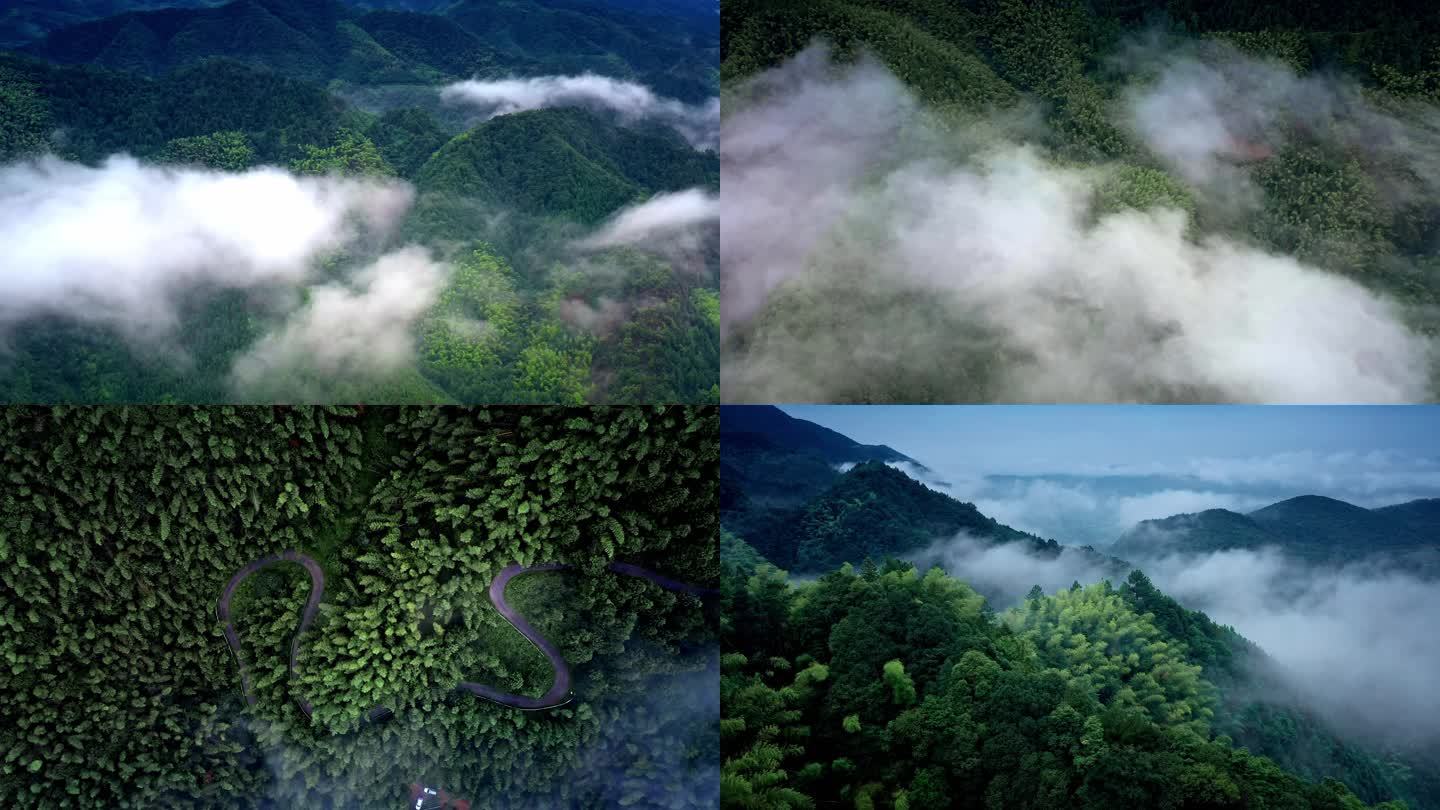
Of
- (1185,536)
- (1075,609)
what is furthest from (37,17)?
(1185,536)

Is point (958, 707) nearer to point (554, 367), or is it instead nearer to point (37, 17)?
point (554, 367)

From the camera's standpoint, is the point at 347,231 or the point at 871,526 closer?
the point at 871,526

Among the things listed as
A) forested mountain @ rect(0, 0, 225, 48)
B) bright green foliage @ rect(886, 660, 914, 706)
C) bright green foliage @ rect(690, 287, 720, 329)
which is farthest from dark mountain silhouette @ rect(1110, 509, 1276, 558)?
forested mountain @ rect(0, 0, 225, 48)

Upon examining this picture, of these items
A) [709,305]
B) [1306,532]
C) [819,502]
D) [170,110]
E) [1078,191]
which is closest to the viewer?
[1306,532]

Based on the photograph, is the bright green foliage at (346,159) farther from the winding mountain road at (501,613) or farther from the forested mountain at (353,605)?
the winding mountain road at (501,613)

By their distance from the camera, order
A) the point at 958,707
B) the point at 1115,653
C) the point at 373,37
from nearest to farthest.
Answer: the point at 958,707 < the point at 1115,653 < the point at 373,37

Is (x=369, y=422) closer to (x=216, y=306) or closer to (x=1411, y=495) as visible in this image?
(x=216, y=306)

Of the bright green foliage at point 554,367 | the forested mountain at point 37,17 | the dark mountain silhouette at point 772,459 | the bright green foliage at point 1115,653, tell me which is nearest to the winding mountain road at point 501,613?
the dark mountain silhouette at point 772,459
